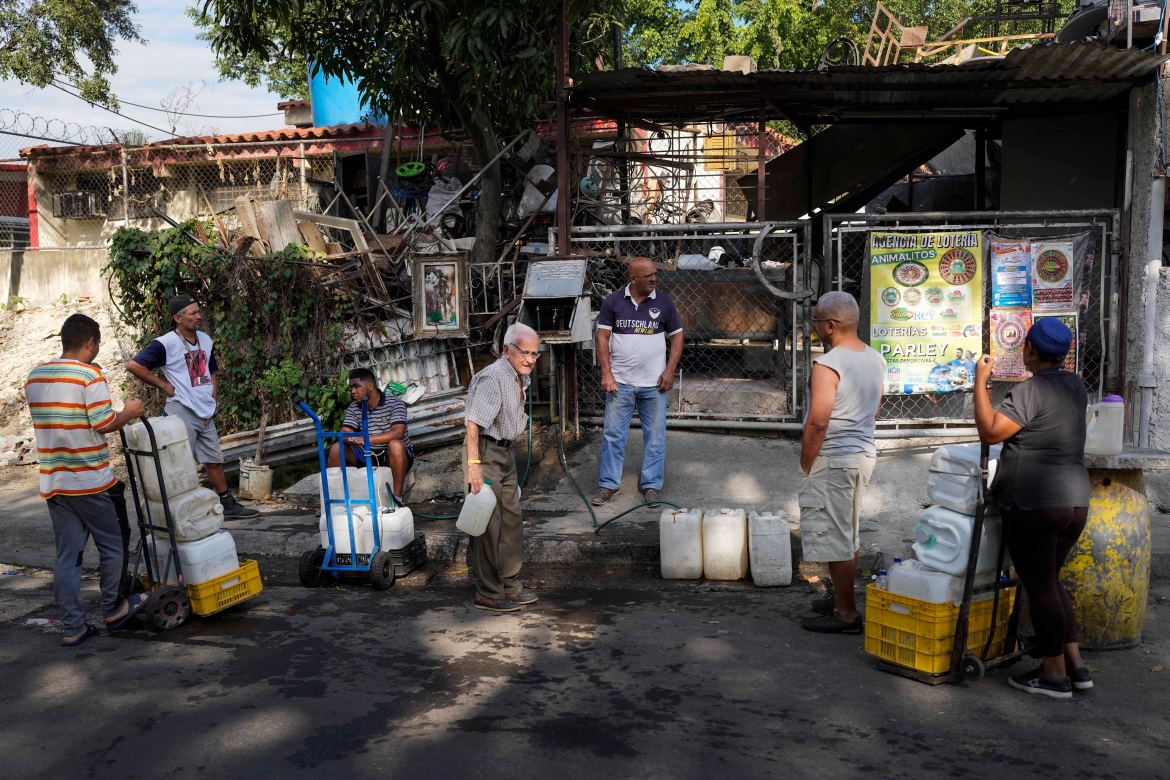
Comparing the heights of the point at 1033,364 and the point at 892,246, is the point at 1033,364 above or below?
below

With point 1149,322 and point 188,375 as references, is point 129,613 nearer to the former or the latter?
point 188,375

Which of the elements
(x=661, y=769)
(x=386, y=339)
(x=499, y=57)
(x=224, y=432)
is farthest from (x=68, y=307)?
(x=661, y=769)

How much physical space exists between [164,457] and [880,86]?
6384 millimetres

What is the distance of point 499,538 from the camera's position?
5.93 metres

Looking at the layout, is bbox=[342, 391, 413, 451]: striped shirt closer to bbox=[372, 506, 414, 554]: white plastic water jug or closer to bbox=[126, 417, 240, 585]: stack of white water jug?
bbox=[372, 506, 414, 554]: white plastic water jug

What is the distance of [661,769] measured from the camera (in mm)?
3691

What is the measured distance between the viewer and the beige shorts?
5.26 meters

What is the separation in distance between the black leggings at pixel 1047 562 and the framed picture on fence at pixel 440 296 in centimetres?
601

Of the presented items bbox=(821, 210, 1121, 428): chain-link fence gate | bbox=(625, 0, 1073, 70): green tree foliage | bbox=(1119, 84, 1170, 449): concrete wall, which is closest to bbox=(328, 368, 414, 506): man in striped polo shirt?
bbox=(821, 210, 1121, 428): chain-link fence gate

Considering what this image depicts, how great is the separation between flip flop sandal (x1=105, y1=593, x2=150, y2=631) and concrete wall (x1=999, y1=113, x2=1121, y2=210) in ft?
29.7

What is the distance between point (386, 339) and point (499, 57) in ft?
10.0

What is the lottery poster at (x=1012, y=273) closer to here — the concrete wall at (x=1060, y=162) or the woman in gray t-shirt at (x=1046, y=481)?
the concrete wall at (x=1060, y=162)

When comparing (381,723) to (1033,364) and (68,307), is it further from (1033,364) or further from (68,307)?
(68,307)

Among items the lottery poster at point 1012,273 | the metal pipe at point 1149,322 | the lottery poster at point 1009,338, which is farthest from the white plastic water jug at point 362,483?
the metal pipe at point 1149,322
